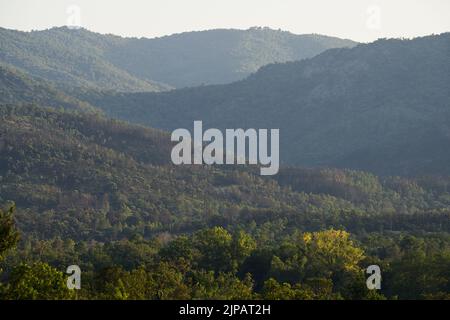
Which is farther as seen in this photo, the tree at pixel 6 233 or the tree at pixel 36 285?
the tree at pixel 36 285

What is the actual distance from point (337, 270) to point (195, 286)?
21357mm

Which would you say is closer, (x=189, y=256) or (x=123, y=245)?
(x=189, y=256)

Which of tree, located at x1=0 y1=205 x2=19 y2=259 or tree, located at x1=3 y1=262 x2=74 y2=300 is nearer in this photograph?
tree, located at x1=0 y1=205 x2=19 y2=259

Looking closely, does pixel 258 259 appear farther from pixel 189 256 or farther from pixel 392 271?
pixel 392 271

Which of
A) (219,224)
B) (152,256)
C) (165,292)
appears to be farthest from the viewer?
(219,224)

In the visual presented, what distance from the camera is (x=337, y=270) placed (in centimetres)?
10612

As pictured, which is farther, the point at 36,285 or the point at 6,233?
the point at 36,285

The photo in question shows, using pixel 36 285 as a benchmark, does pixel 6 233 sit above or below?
above

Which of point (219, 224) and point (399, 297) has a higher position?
point (219, 224)

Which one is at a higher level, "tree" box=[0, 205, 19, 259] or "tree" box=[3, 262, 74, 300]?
"tree" box=[0, 205, 19, 259]

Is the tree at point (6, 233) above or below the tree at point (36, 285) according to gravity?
above

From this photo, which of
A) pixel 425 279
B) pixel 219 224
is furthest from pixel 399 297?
pixel 219 224
